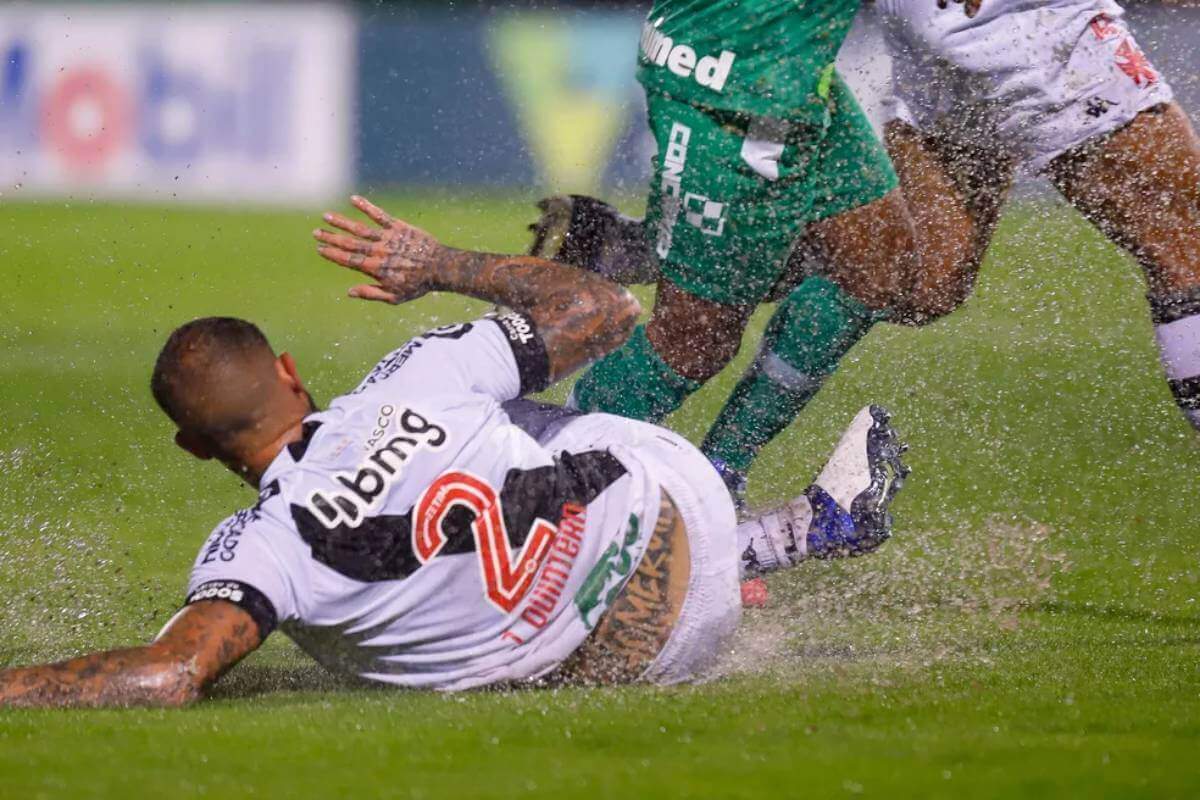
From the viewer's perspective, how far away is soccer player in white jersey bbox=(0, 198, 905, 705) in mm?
3152

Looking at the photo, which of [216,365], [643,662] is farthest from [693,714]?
[216,365]

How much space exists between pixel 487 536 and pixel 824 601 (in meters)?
1.49

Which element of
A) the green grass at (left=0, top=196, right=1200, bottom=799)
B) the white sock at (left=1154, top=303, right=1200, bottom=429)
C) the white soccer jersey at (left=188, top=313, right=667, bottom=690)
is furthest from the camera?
the white sock at (left=1154, top=303, right=1200, bottom=429)

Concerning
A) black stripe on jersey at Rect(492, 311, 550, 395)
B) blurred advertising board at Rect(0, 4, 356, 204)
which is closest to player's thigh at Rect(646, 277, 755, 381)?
black stripe on jersey at Rect(492, 311, 550, 395)

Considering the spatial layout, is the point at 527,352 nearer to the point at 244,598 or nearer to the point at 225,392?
the point at 225,392

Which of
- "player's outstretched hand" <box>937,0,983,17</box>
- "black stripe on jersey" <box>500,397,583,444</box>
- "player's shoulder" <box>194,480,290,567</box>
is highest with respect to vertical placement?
"player's outstretched hand" <box>937,0,983,17</box>

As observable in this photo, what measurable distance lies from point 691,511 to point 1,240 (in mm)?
11346

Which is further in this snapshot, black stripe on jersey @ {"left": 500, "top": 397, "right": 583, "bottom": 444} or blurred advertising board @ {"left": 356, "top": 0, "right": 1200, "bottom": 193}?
blurred advertising board @ {"left": 356, "top": 0, "right": 1200, "bottom": 193}

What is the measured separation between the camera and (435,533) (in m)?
3.26

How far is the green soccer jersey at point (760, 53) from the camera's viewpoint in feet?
14.2

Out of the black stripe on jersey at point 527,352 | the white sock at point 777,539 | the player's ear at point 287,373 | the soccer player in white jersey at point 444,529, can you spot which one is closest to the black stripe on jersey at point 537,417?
the soccer player in white jersey at point 444,529

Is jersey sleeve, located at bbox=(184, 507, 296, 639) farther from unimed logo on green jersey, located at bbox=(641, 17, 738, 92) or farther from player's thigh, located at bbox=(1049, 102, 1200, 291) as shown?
player's thigh, located at bbox=(1049, 102, 1200, 291)

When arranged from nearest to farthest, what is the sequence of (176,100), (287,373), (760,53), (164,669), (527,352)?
(164,669), (287,373), (527,352), (760,53), (176,100)

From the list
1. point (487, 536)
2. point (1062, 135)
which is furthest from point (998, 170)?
point (487, 536)
